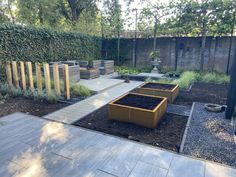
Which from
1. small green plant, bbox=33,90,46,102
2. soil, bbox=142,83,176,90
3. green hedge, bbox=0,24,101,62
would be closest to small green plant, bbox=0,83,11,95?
green hedge, bbox=0,24,101,62

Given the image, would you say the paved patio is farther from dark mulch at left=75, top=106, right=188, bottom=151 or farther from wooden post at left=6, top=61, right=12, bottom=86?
wooden post at left=6, top=61, right=12, bottom=86

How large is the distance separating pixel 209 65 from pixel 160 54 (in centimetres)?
263

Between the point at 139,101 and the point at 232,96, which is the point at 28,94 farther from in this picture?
the point at 232,96

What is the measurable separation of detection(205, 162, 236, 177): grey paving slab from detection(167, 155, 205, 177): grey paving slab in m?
0.07

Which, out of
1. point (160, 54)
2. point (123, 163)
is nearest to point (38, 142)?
point (123, 163)

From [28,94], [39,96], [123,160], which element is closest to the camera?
[123,160]

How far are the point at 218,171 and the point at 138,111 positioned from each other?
5.03 feet

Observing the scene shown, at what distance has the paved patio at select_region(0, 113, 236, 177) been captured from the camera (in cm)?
208

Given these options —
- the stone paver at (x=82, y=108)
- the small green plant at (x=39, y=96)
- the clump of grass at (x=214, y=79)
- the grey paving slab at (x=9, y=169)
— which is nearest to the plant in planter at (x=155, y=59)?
the clump of grass at (x=214, y=79)

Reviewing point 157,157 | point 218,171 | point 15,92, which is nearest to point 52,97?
point 15,92

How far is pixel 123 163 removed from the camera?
2.25 metres

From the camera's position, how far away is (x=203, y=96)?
5410 mm

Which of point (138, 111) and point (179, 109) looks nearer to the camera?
point (138, 111)

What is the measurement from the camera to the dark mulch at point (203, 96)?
4.95 m
